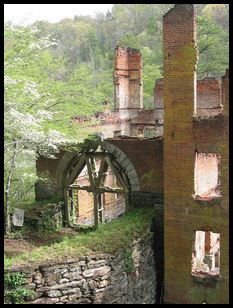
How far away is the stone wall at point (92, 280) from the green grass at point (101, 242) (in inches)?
8.9

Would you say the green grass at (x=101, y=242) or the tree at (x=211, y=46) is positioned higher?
the tree at (x=211, y=46)

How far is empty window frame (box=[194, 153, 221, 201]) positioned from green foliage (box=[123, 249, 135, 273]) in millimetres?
2992

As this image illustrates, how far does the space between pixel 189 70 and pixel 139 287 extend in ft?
20.0

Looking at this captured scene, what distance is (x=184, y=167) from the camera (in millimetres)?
12055

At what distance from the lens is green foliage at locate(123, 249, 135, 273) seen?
11.2 m

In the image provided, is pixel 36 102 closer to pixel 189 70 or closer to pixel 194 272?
pixel 189 70

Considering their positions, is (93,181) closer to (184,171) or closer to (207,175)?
(207,175)

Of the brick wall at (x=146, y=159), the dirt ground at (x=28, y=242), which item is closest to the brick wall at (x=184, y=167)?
the brick wall at (x=146, y=159)

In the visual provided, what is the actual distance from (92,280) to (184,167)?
13.3 ft

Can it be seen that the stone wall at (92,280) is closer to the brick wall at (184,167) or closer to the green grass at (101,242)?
the green grass at (101,242)

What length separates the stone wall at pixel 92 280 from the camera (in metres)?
9.53

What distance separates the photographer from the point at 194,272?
1211 cm

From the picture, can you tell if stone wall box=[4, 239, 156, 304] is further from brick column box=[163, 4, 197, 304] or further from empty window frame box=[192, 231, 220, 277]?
empty window frame box=[192, 231, 220, 277]

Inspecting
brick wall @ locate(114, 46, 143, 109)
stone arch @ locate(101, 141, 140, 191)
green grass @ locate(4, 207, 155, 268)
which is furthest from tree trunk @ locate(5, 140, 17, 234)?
brick wall @ locate(114, 46, 143, 109)
